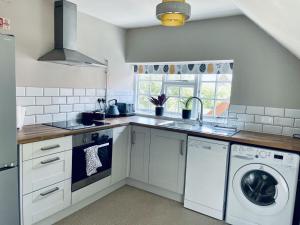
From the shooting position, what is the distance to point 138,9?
2.64 m

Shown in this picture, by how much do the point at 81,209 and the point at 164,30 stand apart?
8.58 feet

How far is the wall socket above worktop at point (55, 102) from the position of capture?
7.87ft

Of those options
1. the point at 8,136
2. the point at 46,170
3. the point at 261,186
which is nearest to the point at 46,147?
the point at 46,170

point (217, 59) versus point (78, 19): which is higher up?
point (78, 19)

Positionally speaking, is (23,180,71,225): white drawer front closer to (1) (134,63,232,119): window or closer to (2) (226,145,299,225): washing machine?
(2) (226,145,299,225): washing machine

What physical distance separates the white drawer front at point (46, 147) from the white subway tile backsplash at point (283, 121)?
2.29m

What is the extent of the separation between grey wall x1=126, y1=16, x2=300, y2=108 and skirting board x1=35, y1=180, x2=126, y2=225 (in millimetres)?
1914

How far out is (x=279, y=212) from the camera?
2.07 m

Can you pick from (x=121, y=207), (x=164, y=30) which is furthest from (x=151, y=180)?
(x=164, y=30)

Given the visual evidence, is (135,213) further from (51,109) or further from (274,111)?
(274,111)

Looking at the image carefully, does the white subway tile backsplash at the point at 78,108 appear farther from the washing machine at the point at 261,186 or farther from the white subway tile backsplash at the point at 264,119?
the white subway tile backsplash at the point at 264,119

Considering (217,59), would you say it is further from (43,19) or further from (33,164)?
(33,164)

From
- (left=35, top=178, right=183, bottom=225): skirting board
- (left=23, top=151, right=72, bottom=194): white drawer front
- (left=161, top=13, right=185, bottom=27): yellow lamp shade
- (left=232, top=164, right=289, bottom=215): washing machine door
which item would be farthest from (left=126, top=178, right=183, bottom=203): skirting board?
(left=161, top=13, right=185, bottom=27): yellow lamp shade

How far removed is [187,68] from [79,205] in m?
2.32
